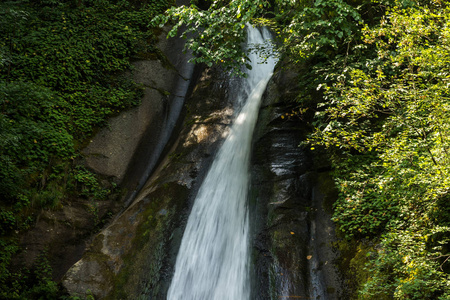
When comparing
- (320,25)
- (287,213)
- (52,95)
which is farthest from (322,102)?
(52,95)

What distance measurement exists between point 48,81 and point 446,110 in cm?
960

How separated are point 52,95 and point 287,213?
6.96 m

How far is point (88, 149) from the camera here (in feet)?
30.8

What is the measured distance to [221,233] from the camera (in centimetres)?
703

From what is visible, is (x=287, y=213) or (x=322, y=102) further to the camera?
(x=322, y=102)

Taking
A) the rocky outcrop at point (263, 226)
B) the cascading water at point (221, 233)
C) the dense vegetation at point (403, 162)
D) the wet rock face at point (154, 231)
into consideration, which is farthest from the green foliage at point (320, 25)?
the wet rock face at point (154, 231)

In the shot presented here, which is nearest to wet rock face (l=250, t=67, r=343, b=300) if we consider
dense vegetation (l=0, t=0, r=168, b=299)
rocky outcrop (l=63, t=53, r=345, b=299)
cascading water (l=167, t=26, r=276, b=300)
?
rocky outcrop (l=63, t=53, r=345, b=299)

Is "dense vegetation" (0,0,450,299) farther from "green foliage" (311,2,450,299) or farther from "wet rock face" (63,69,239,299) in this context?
"wet rock face" (63,69,239,299)

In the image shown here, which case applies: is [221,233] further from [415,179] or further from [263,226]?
[415,179]

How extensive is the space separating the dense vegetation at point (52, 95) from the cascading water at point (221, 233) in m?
2.54

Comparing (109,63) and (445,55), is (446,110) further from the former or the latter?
(109,63)

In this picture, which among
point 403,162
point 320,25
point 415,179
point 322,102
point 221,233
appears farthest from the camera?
point 322,102

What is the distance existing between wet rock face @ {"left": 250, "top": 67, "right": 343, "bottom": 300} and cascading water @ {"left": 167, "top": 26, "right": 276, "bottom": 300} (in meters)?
0.31

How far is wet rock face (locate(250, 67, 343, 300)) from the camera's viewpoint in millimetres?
5781
